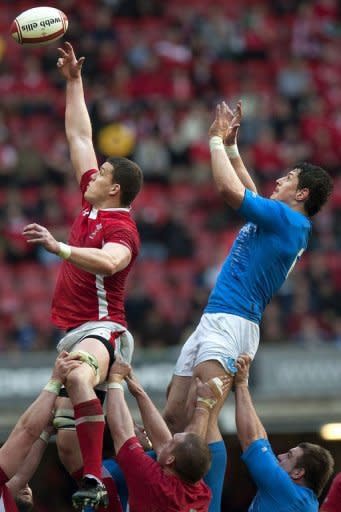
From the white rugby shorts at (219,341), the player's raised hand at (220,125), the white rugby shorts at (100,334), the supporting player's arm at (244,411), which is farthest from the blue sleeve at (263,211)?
the white rugby shorts at (100,334)

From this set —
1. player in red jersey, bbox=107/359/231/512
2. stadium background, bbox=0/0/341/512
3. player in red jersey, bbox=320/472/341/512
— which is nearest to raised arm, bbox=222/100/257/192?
player in red jersey, bbox=107/359/231/512

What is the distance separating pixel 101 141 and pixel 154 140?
0.77 metres

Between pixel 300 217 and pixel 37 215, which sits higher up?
pixel 300 217

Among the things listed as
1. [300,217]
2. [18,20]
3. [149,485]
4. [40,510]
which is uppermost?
[18,20]

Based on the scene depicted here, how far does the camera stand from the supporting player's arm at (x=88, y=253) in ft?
22.2

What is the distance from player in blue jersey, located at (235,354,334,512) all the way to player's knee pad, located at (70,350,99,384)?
90 centimetres

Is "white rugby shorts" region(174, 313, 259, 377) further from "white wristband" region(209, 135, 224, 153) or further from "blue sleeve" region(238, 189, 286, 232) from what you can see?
"white wristband" region(209, 135, 224, 153)

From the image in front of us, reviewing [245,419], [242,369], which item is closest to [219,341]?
[242,369]

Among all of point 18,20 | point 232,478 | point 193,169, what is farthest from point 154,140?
point 18,20

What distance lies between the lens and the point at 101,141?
17.8 meters

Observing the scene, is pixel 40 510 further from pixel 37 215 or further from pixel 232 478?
pixel 37 215

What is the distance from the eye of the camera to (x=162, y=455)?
23.8ft

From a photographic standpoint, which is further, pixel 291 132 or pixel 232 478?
pixel 291 132

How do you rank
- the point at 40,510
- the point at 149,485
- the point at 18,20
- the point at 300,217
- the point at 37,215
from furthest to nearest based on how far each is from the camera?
the point at 37,215 < the point at 40,510 < the point at 18,20 < the point at 300,217 < the point at 149,485
